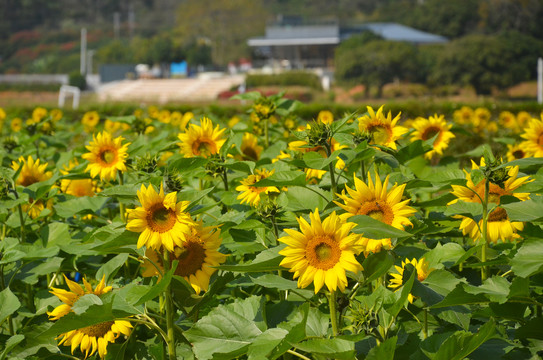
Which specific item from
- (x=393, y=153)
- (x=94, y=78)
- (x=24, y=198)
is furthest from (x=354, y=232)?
(x=94, y=78)

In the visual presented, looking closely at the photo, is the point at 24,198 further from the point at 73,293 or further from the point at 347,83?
the point at 347,83

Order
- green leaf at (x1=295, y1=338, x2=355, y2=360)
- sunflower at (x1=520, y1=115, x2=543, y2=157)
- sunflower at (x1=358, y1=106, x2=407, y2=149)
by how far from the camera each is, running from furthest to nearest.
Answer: sunflower at (x1=520, y1=115, x2=543, y2=157), sunflower at (x1=358, y1=106, x2=407, y2=149), green leaf at (x1=295, y1=338, x2=355, y2=360)

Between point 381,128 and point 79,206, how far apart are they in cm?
96

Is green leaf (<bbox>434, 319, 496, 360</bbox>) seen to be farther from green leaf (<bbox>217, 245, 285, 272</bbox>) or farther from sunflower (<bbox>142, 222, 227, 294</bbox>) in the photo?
sunflower (<bbox>142, 222, 227, 294</bbox>)

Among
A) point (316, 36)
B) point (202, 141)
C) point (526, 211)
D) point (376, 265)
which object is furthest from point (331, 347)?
point (316, 36)

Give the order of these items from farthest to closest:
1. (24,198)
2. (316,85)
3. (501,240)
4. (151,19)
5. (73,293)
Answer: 1. (151,19)
2. (316,85)
3. (24,198)
4. (501,240)
5. (73,293)

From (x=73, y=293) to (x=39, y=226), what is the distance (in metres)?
0.83

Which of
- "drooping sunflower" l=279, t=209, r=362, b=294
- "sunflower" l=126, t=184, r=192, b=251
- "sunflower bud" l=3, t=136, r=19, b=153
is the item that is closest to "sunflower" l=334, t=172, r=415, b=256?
"drooping sunflower" l=279, t=209, r=362, b=294

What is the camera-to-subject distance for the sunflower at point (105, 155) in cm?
206

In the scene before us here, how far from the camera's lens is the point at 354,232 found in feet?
3.88

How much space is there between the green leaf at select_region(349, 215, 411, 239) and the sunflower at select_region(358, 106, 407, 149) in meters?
0.63

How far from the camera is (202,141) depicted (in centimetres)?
213

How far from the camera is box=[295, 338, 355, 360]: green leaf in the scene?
1.11 metres

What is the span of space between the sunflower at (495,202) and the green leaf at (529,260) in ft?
0.97
